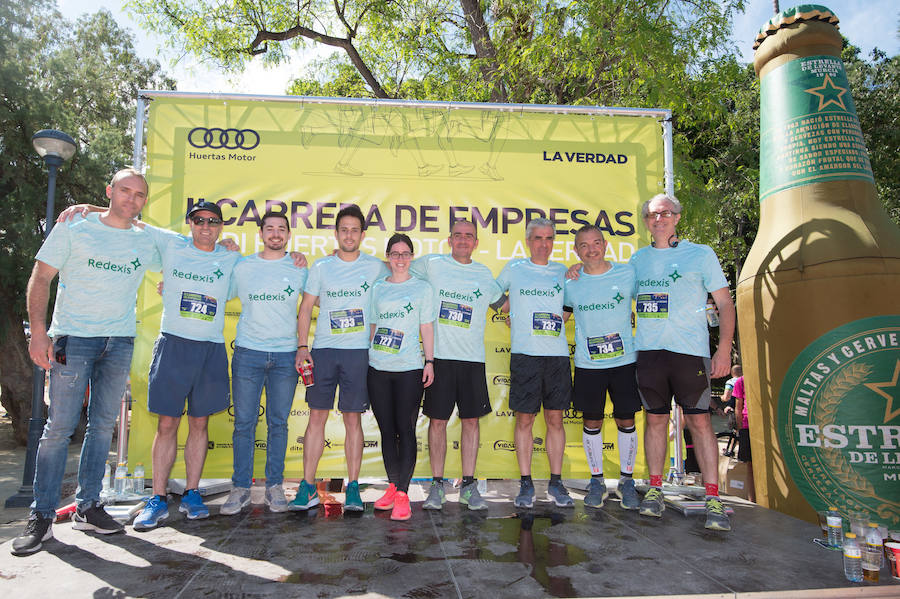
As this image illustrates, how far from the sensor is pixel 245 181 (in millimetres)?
4250

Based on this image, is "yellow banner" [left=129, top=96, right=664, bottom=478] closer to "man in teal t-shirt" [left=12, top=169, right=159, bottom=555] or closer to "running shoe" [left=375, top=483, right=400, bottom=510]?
"running shoe" [left=375, top=483, right=400, bottom=510]

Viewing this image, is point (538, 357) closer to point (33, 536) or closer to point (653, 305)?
point (653, 305)

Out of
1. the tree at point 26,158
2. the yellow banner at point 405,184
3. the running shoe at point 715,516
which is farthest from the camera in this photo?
the tree at point 26,158

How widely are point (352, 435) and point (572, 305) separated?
5.81ft

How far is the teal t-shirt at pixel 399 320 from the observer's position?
3469 mm

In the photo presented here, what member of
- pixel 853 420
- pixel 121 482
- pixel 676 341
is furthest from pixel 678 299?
pixel 121 482

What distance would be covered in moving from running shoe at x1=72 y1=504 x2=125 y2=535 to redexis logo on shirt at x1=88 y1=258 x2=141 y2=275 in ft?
4.42

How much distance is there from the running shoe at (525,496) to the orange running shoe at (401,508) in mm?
769

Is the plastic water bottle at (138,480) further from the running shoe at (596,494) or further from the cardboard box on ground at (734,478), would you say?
the cardboard box on ground at (734,478)

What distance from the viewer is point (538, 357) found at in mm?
3684

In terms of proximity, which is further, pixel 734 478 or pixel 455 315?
pixel 734 478

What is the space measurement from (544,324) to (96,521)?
2916 millimetres

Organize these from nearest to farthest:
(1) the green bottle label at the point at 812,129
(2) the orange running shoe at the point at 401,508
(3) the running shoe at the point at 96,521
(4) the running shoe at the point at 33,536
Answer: (4) the running shoe at the point at 33,536 < (3) the running shoe at the point at 96,521 < (2) the orange running shoe at the point at 401,508 < (1) the green bottle label at the point at 812,129

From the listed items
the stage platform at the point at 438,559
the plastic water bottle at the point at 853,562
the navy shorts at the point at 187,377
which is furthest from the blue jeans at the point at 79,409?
Result: the plastic water bottle at the point at 853,562
